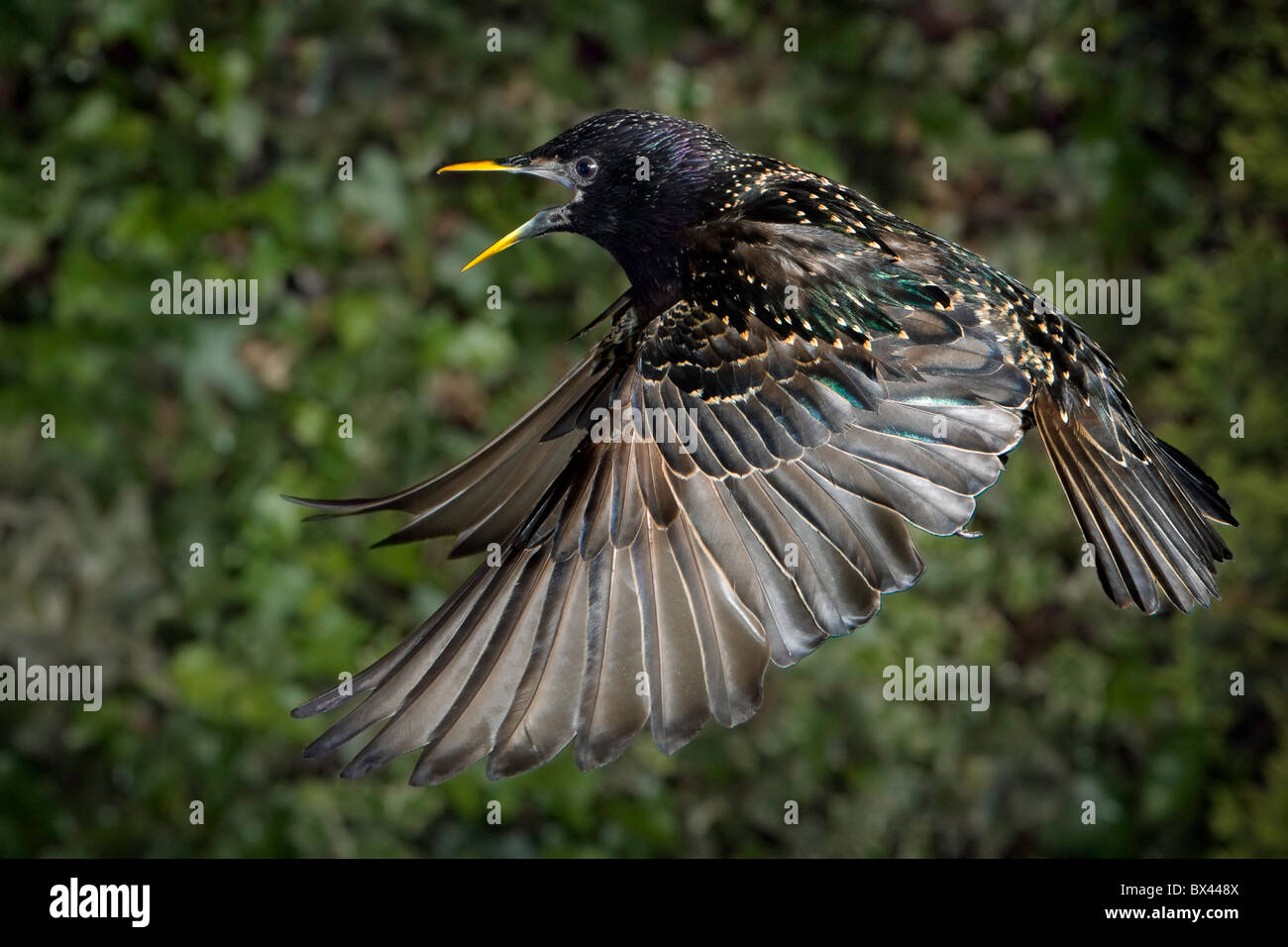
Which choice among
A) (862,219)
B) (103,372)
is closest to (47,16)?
(103,372)

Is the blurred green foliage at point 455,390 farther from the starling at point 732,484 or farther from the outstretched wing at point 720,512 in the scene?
the outstretched wing at point 720,512

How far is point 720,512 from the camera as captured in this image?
1579 mm

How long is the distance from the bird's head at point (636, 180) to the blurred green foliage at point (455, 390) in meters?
1.26

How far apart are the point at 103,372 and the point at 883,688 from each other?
185cm

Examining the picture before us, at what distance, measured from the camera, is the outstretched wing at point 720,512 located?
1488 millimetres

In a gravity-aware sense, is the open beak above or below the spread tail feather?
above

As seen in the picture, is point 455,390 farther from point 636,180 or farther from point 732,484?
point 732,484

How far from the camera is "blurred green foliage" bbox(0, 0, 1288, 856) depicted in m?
2.98

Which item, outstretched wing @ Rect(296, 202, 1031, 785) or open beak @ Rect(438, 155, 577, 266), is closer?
outstretched wing @ Rect(296, 202, 1031, 785)

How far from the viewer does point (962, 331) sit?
5.16ft

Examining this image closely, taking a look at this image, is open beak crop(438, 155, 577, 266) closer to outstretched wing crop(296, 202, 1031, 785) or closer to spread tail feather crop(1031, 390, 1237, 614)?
outstretched wing crop(296, 202, 1031, 785)

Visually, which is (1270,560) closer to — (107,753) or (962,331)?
(962,331)

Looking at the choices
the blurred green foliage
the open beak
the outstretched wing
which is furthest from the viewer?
the blurred green foliage

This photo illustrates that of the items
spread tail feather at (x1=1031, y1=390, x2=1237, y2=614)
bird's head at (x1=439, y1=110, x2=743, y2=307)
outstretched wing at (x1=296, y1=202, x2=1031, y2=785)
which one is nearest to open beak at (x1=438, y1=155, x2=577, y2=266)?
bird's head at (x1=439, y1=110, x2=743, y2=307)
